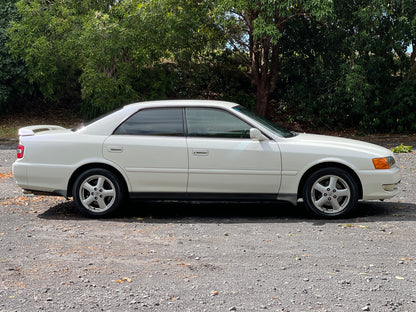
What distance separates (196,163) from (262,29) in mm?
11577

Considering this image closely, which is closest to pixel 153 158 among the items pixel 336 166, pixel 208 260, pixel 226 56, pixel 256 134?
pixel 256 134

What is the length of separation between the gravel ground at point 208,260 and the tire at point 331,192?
0.16 metres

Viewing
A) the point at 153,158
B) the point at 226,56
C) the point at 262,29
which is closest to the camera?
the point at 153,158

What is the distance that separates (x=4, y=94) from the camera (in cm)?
2306

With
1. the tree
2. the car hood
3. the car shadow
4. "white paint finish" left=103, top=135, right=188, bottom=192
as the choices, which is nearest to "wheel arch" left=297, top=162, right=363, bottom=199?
the car hood

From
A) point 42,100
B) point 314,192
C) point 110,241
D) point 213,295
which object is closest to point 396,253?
point 314,192

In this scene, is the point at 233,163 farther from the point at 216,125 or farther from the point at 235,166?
the point at 216,125

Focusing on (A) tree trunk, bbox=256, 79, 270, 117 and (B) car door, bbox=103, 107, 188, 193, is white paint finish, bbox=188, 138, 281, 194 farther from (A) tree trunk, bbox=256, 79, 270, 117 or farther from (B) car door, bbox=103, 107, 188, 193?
(A) tree trunk, bbox=256, 79, 270, 117

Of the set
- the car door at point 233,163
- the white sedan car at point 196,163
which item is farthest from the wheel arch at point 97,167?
the car door at point 233,163

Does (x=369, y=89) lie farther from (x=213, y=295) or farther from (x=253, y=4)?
(x=213, y=295)

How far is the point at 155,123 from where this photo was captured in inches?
310

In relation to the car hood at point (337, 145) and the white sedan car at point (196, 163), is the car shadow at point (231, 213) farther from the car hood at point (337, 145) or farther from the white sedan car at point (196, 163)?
the car hood at point (337, 145)

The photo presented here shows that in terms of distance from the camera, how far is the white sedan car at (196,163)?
7.57 m

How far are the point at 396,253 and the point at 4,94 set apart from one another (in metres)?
20.1
